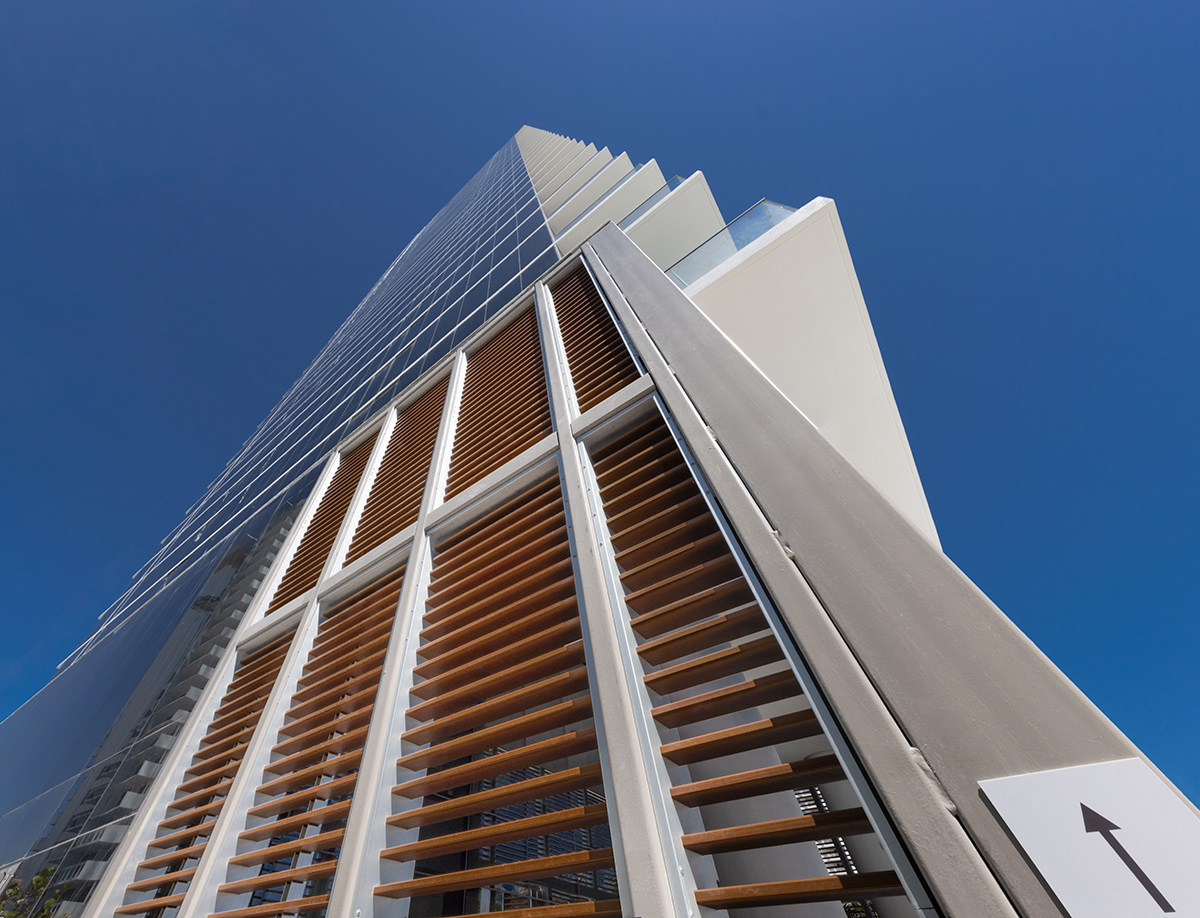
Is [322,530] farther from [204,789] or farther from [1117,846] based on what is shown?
[1117,846]

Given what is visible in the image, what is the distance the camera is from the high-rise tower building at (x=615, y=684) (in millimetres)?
960

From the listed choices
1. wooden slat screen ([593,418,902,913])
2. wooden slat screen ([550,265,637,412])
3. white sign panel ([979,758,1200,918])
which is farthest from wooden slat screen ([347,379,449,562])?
white sign panel ([979,758,1200,918])

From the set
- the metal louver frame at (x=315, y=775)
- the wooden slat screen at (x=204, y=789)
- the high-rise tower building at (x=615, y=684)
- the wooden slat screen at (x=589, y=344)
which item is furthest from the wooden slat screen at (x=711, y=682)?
the wooden slat screen at (x=204, y=789)

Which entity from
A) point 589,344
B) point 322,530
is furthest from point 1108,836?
point 322,530

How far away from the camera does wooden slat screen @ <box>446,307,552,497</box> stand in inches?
135

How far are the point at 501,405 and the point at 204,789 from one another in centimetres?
299

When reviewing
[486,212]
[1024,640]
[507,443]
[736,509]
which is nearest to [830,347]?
[507,443]

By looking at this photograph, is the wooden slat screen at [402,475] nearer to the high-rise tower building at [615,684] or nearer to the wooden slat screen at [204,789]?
the high-rise tower building at [615,684]

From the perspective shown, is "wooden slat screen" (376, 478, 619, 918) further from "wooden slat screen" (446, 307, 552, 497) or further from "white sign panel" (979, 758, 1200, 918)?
"white sign panel" (979, 758, 1200, 918)

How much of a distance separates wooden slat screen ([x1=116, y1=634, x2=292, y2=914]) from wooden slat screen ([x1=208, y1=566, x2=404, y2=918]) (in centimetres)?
34

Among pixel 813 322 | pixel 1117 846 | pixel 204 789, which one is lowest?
pixel 1117 846

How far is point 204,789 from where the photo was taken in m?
2.82

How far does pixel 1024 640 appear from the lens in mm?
1094

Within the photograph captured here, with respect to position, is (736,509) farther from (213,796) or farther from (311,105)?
(311,105)
